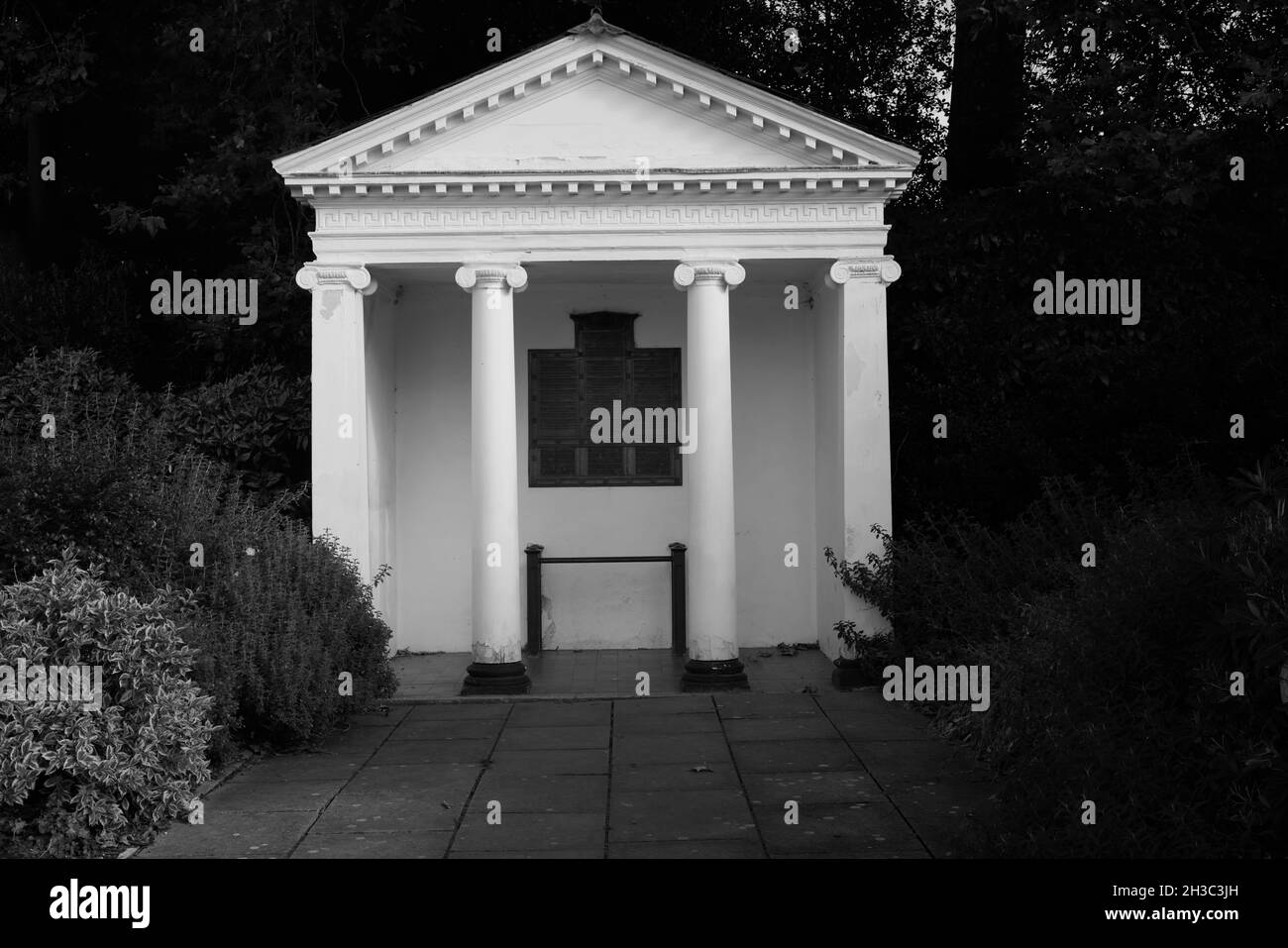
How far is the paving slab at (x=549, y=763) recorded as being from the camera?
31.5ft

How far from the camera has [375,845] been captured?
25.2ft

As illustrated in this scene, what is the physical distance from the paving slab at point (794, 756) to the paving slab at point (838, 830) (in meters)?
1.09

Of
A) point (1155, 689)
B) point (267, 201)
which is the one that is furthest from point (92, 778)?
point (267, 201)

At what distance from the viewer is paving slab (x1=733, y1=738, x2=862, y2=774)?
9.55 metres

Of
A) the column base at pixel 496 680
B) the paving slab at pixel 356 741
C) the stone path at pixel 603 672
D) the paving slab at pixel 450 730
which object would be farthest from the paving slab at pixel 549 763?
the column base at pixel 496 680

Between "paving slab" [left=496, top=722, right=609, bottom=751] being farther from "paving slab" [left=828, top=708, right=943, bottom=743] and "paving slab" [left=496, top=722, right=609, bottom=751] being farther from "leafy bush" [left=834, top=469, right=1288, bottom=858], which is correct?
"leafy bush" [left=834, top=469, right=1288, bottom=858]

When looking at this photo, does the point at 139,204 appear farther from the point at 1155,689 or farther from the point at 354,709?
the point at 1155,689

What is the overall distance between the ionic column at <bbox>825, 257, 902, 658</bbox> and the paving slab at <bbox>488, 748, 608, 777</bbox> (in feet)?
13.0

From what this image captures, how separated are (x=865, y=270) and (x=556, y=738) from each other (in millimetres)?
5713

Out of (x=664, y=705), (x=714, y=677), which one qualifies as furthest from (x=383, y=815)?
(x=714, y=677)

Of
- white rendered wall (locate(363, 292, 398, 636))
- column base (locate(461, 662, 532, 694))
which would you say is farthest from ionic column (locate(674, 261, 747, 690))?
A: white rendered wall (locate(363, 292, 398, 636))

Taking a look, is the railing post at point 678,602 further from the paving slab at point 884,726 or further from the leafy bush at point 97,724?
the leafy bush at point 97,724

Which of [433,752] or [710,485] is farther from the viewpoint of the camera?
[710,485]

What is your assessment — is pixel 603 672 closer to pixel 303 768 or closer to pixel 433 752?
pixel 433 752
